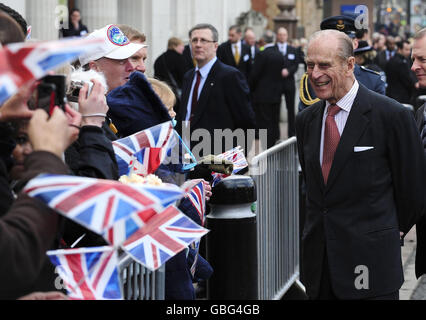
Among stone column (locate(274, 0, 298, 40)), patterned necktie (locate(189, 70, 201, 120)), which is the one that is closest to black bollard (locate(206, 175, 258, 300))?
patterned necktie (locate(189, 70, 201, 120))

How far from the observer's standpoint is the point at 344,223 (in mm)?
4465

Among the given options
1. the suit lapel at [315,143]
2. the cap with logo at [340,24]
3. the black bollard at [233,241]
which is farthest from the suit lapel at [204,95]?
the suit lapel at [315,143]

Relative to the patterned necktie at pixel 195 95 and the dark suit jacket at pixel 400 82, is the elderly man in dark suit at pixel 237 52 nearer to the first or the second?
the dark suit jacket at pixel 400 82

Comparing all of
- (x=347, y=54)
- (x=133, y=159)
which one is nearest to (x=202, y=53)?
(x=347, y=54)

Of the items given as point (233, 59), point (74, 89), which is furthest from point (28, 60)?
point (233, 59)

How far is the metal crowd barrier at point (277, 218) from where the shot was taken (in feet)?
20.5

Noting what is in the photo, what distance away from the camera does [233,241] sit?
18.9 feet

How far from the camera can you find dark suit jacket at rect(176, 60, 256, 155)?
917cm

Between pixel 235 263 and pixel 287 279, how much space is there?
4.85ft

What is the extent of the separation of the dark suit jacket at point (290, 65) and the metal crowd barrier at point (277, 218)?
10.7 meters

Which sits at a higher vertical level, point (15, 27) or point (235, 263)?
point (15, 27)

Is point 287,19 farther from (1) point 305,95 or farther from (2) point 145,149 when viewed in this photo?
(2) point 145,149

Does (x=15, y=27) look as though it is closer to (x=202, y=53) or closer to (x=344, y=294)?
(x=344, y=294)

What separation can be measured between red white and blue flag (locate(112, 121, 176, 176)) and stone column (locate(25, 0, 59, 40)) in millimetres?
8484
